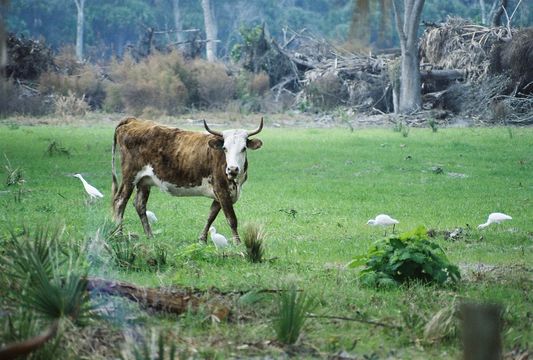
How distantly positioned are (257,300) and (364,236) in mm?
5529

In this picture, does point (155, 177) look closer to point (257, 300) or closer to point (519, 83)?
point (257, 300)

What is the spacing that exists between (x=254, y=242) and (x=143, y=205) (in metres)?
3.36

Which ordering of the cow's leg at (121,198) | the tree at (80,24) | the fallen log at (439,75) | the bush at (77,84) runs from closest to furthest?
the cow's leg at (121,198), the fallen log at (439,75), the bush at (77,84), the tree at (80,24)

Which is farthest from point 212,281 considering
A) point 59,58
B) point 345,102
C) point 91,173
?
point 59,58

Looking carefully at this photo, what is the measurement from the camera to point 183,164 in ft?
43.1

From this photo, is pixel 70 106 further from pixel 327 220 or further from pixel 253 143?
pixel 253 143

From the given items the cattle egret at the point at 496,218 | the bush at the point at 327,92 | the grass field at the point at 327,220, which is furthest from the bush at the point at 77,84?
the cattle egret at the point at 496,218

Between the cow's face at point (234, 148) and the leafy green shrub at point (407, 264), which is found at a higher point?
the cow's face at point (234, 148)

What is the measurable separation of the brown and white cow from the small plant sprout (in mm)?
1896

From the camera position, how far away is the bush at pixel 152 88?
1634 inches

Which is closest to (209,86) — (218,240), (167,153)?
(167,153)

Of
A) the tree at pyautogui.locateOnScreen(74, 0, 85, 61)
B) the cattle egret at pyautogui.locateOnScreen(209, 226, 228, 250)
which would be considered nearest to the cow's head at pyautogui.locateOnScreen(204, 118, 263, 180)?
the cattle egret at pyautogui.locateOnScreen(209, 226, 228, 250)

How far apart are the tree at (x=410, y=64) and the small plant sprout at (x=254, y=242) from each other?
87.9 ft

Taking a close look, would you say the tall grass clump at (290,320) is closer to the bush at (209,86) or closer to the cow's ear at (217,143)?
the cow's ear at (217,143)
